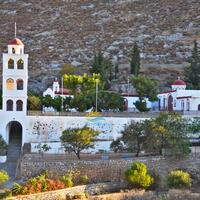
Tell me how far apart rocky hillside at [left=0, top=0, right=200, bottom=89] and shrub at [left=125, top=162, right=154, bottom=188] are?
41.6 meters

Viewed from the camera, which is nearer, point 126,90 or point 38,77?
point 126,90

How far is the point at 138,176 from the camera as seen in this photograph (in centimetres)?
4059

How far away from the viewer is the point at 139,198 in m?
39.0

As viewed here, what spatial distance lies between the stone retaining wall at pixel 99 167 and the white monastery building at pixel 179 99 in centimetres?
1544

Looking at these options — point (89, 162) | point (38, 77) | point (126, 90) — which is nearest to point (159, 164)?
point (89, 162)

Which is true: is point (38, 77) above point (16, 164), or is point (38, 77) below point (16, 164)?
above

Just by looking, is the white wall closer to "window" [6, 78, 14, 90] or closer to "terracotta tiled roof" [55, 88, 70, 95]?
"window" [6, 78, 14, 90]

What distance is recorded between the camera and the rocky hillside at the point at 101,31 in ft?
306

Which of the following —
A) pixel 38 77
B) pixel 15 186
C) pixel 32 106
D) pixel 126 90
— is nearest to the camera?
pixel 15 186

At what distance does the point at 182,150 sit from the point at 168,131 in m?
1.81

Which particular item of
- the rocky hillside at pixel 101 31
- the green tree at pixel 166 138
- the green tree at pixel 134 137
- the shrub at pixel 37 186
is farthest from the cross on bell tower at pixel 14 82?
the rocky hillside at pixel 101 31

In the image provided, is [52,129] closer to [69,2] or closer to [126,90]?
[126,90]

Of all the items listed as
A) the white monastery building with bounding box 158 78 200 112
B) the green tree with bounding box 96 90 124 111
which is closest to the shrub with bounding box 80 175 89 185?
the green tree with bounding box 96 90 124 111

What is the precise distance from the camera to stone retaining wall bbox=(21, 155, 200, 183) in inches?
1670
